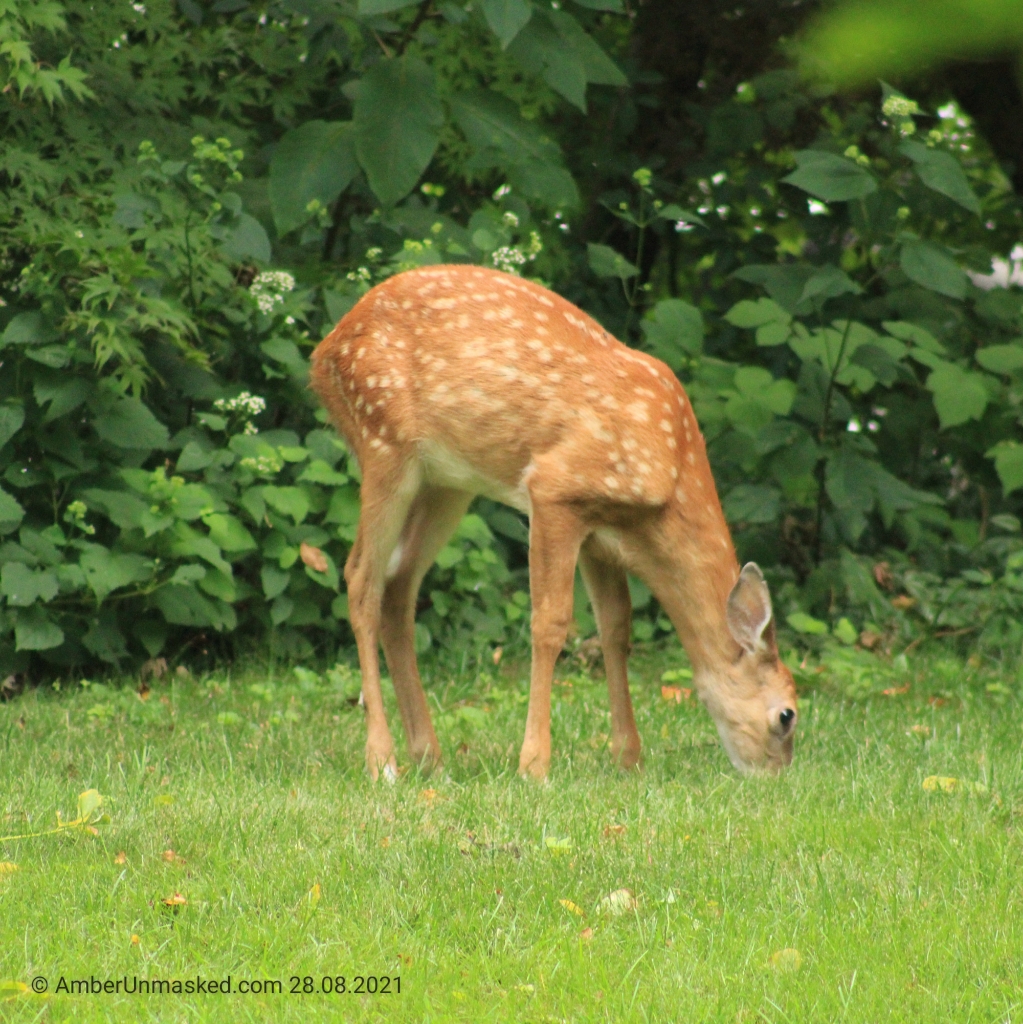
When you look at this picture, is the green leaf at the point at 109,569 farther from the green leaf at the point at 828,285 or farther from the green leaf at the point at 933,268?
the green leaf at the point at 933,268

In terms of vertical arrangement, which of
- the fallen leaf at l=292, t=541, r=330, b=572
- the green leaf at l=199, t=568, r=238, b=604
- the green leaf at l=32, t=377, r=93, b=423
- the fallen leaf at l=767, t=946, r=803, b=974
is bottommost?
the green leaf at l=199, t=568, r=238, b=604

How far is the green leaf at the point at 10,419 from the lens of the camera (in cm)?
614

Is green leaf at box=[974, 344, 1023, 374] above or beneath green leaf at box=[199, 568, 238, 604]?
above

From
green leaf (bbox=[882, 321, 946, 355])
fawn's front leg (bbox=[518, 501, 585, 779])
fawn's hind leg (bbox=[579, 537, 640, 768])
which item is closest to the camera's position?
fawn's front leg (bbox=[518, 501, 585, 779])

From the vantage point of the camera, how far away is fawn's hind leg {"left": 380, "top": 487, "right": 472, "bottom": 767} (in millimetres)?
5445

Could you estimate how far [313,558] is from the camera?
680 cm

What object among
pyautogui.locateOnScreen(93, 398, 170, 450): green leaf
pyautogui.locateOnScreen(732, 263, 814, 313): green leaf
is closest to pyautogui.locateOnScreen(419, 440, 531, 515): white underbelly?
pyautogui.locateOnScreen(93, 398, 170, 450): green leaf

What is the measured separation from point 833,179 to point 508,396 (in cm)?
261

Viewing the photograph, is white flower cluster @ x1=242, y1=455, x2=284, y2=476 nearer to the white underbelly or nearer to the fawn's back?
the fawn's back

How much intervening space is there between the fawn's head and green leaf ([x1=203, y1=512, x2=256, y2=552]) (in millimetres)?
2512

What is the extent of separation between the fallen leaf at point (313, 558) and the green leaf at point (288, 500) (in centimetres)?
15

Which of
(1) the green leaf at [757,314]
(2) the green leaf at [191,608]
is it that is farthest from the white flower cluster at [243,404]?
(1) the green leaf at [757,314]

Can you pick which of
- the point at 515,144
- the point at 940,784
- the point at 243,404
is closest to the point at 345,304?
the point at 243,404

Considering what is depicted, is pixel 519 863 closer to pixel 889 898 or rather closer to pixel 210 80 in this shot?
pixel 889 898
